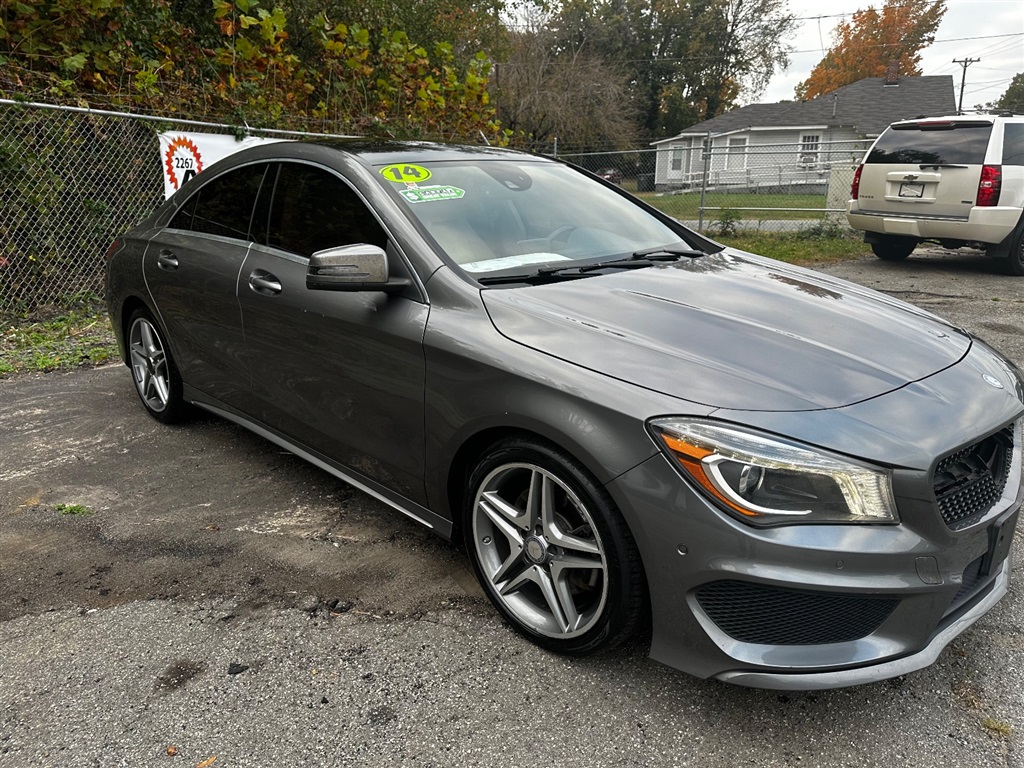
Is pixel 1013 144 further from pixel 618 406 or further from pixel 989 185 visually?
pixel 618 406

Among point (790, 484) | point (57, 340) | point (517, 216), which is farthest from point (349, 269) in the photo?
point (57, 340)

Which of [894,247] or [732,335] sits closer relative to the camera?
[732,335]

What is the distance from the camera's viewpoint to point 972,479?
83.5 inches

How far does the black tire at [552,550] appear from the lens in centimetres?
216

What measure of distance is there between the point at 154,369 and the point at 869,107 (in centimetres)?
4066

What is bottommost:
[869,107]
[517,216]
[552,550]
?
[552,550]

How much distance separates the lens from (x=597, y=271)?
295cm

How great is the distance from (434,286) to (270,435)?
1.34m

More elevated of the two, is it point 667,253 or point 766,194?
point 766,194

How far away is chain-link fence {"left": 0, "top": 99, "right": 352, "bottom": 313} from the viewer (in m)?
6.70

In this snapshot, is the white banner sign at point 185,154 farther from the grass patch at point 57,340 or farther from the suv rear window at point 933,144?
the suv rear window at point 933,144

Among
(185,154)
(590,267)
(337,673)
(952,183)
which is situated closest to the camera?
(337,673)

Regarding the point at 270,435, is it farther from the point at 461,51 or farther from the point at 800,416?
the point at 461,51

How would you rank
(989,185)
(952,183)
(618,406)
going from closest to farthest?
(618,406) < (989,185) < (952,183)
